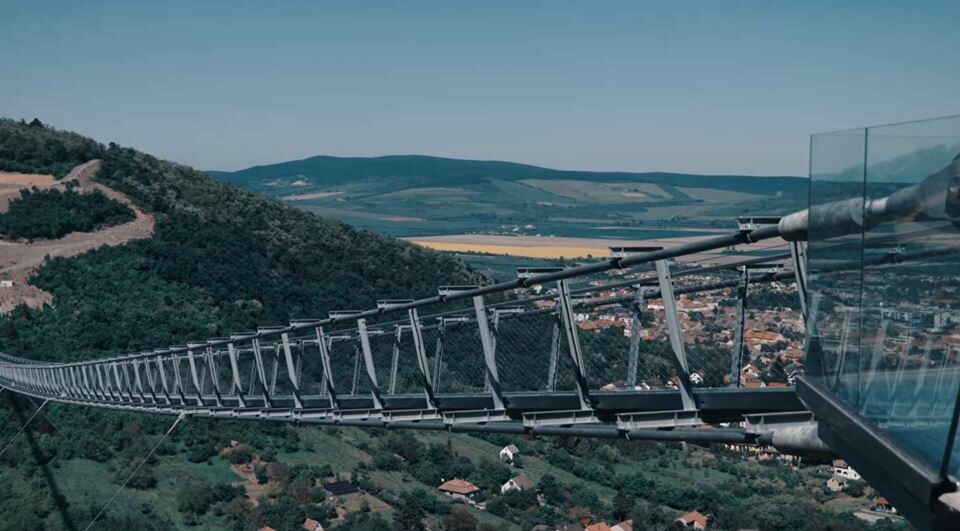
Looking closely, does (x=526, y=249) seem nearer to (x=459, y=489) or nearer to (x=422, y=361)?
(x=459, y=489)

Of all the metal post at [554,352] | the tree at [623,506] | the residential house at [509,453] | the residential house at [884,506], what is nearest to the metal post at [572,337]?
the metal post at [554,352]

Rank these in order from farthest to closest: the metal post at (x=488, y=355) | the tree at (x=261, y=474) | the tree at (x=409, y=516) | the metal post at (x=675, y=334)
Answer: the tree at (x=261, y=474) < the tree at (x=409, y=516) < the metal post at (x=488, y=355) < the metal post at (x=675, y=334)

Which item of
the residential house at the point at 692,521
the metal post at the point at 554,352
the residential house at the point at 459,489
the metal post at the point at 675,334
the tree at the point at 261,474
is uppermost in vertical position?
the metal post at the point at 675,334

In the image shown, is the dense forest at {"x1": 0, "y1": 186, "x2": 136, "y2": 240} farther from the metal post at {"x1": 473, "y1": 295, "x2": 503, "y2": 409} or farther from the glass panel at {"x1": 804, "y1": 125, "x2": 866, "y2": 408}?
the glass panel at {"x1": 804, "y1": 125, "x2": 866, "y2": 408}

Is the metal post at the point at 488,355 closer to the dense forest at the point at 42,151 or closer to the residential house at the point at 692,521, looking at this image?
the residential house at the point at 692,521

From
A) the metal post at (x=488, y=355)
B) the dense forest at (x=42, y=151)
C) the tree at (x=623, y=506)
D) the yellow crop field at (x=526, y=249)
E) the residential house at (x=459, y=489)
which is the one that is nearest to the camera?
the metal post at (x=488, y=355)

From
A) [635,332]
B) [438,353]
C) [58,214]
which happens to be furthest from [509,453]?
[58,214]

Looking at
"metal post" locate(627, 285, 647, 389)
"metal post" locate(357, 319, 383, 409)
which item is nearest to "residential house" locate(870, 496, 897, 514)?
"metal post" locate(627, 285, 647, 389)
